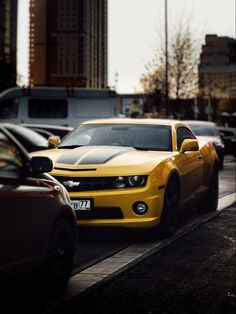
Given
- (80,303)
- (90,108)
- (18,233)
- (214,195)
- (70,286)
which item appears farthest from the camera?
(90,108)

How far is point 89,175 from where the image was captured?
8.39 m

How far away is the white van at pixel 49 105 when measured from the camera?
25.8 metres

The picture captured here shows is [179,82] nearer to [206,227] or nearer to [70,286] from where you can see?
[206,227]

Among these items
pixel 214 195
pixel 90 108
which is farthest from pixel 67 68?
pixel 214 195

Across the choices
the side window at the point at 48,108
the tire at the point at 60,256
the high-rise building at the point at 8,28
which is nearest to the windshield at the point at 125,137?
the tire at the point at 60,256

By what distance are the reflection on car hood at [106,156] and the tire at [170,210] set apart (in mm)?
360

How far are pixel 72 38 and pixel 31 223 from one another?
2882 inches

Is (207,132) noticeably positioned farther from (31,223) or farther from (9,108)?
(31,223)

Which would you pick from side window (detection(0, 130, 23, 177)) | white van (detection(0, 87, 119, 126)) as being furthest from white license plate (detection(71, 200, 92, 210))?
white van (detection(0, 87, 119, 126))

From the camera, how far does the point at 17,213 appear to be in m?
4.97

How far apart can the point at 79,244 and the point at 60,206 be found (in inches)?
114

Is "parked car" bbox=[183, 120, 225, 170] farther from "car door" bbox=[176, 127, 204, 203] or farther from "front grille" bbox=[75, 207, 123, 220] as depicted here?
"front grille" bbox=[75, 207, 123, 220]

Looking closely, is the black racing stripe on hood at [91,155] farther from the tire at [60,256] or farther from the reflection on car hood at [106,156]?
the tire at [60,256]

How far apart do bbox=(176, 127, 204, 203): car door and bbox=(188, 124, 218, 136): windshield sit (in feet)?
46.0
